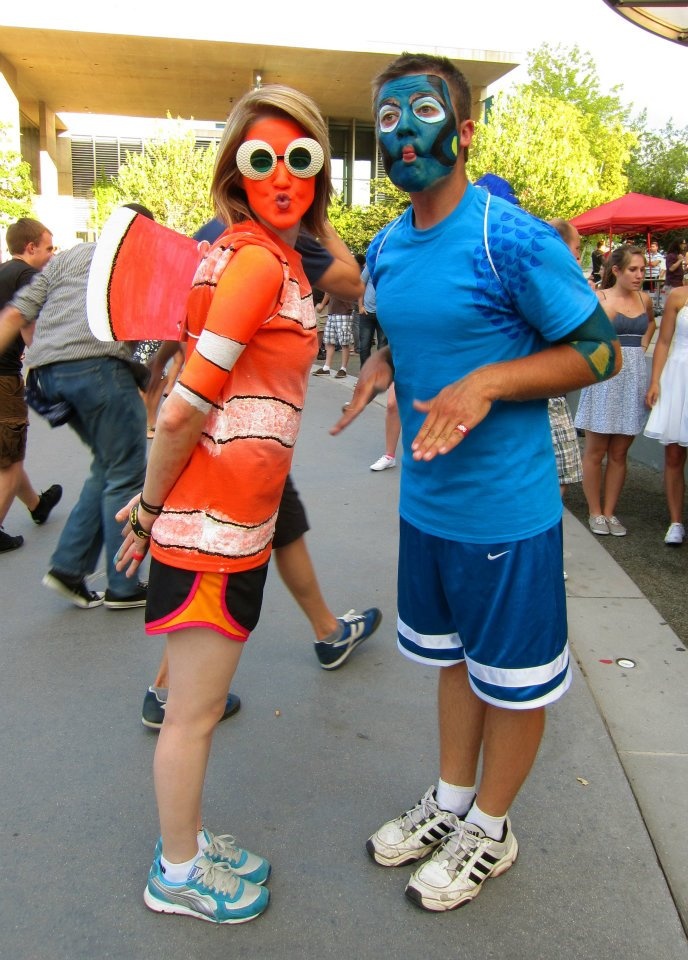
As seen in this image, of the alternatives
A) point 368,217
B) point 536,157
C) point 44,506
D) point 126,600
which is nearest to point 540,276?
point 126,600

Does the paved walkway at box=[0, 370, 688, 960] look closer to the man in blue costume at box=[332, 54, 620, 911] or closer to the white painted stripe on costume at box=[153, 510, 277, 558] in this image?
the man in blue costume at box=[332, 54, 620, 911]

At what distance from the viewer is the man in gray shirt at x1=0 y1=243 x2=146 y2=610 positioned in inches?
148

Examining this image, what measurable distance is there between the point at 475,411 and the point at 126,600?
107 inches

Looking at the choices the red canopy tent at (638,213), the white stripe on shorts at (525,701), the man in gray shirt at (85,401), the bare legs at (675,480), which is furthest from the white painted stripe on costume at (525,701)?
the red canopy tent at (638,213)

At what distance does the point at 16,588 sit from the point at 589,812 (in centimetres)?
310

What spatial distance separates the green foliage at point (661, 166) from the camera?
41.0 m

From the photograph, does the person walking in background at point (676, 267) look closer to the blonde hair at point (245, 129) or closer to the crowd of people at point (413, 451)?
the crowd of people at point (413, 451)

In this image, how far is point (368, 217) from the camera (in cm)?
3003

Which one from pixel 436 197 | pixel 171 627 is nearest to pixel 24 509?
pixel 171 627

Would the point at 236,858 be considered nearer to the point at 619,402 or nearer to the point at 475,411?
the point at 475,411

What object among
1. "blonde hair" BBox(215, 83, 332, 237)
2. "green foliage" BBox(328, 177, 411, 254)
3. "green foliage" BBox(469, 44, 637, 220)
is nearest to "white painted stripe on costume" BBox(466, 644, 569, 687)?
"blonde hair" BBox(215, 83, 332, 237)

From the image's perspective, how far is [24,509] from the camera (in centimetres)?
548

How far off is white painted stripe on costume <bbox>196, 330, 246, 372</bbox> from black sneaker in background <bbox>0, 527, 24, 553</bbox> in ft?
11.9

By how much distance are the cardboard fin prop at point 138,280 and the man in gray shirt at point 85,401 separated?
6.83 feet
